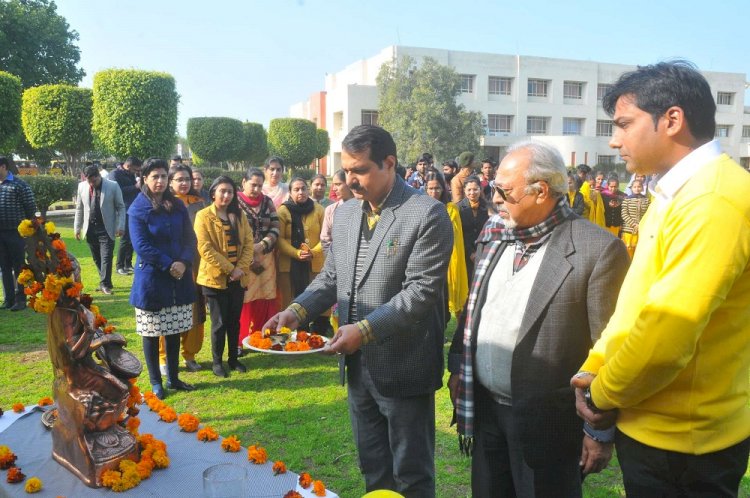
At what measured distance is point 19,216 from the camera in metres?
7.40

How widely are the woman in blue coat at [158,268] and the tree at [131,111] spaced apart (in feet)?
52.2

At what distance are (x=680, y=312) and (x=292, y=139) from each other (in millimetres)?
35333

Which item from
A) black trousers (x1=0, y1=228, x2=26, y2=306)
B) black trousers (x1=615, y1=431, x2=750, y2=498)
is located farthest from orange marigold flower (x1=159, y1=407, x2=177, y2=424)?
black trousers (x1=0, y1=228, x2=26, y2=306)

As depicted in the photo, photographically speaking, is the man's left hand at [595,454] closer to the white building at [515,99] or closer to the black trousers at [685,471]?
the black trousers at [685,471]

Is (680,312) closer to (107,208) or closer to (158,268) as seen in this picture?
(158,268)

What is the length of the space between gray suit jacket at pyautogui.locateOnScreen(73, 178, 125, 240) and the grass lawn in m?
2.38

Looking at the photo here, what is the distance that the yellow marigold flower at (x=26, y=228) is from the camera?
2574mm

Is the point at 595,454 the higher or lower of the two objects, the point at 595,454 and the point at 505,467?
the higher

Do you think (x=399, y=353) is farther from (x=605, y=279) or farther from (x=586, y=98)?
(x=586, y=98)

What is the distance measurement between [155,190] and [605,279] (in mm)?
3777

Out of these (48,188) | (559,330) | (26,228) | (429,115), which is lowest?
(559,330)

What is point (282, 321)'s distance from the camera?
2729mm

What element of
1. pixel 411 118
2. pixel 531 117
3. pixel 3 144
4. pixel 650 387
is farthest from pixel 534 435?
pixel 531 117

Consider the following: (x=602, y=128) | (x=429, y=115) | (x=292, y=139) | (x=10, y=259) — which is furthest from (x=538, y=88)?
Answer: (x=10, y=259)
